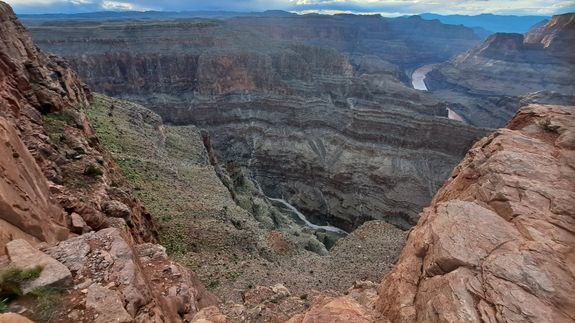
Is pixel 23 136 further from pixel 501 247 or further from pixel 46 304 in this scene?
pixel 501 247

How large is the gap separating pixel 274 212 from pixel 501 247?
4179 centimetres

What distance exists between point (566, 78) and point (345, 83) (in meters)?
87.3

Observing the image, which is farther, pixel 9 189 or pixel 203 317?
pixel 203 317

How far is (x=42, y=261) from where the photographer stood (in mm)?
9945

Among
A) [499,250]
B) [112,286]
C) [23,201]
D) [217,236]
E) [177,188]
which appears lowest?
[217,236]

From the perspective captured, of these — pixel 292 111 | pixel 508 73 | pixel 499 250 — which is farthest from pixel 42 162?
pixel 508 73

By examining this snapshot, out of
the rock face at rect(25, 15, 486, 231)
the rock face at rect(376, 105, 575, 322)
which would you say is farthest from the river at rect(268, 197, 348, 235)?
the rock face at rect(376, 105, 575, 322)

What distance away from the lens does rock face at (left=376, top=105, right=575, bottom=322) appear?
29.7ft

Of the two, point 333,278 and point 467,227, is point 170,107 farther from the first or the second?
point 467,227

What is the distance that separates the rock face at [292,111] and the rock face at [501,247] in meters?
44.3

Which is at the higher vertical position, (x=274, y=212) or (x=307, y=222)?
(x=274, y=212)

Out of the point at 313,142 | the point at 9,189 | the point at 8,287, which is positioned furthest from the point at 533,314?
the point at 313,142

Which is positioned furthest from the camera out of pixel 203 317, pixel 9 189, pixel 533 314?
pixel 203 317

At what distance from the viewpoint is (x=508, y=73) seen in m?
146
